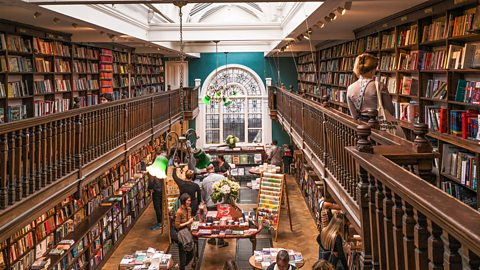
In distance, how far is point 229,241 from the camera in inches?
376

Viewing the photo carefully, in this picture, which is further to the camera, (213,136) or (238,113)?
(213,136)

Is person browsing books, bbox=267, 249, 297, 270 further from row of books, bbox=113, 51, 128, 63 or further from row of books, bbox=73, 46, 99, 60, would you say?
row of books, bbox=113, 51, 128, 63

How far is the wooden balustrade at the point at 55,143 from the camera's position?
3.89 metres

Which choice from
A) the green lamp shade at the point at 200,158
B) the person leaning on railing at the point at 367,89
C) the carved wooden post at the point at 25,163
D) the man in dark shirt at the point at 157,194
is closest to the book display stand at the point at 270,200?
the man in dark shirt at the point at 157,194

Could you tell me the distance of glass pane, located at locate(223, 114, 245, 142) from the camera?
63.1 ft

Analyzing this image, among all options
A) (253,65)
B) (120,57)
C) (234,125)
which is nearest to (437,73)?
(120,57)

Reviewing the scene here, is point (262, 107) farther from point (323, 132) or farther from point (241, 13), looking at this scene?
point (323, 132)

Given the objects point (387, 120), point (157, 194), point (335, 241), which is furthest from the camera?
point (157, 194)

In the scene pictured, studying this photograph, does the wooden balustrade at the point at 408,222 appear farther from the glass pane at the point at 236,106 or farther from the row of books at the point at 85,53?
the glass pane at the point at 236,106

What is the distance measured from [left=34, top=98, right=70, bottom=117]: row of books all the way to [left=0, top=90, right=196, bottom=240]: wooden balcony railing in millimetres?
1284

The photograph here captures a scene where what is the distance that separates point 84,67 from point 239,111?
987 cm

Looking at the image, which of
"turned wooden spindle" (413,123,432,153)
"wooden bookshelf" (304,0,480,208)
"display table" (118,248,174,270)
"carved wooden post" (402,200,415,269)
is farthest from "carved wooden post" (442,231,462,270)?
"display table" (118,248,174,270)

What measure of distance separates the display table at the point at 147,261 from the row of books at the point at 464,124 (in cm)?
404

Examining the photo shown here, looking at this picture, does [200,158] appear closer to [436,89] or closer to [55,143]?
[55,143]
